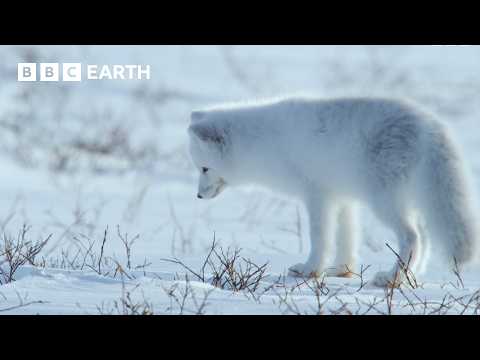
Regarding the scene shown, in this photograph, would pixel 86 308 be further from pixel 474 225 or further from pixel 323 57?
pixel 323 57

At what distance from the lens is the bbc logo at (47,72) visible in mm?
14515

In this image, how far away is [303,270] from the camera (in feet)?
15.4

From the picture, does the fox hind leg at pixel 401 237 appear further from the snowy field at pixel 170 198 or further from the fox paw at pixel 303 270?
the fox paw at pixel 303 270

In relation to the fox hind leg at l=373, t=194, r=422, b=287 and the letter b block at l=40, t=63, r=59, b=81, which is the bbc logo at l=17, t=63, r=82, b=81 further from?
the fox hind leg at l=373, t=194, r=422, b=287

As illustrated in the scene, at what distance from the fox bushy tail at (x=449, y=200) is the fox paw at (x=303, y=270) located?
834 mm

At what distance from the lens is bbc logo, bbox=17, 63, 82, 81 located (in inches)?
571

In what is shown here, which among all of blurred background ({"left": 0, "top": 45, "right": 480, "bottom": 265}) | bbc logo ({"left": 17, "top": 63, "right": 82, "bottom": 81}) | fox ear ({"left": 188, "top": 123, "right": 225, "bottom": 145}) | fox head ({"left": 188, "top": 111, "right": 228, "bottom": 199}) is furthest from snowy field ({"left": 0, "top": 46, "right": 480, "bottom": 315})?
fox ear ({"left": 188, "top": 123, "right": 225, "bottom": 145})

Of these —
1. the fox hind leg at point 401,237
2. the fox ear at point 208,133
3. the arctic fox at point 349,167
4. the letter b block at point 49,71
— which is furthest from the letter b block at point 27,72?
the fox hind leg at point 401,237

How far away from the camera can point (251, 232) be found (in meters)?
7.48

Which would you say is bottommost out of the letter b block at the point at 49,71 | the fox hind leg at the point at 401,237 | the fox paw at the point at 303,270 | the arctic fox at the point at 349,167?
the fox paw at the point at 303,270

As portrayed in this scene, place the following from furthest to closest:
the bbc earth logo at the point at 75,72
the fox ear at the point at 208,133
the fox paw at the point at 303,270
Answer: the bbc earth logo at the point at 75,72
the fox ear at the point at 208,133
the fox paw at the point at 303,270
